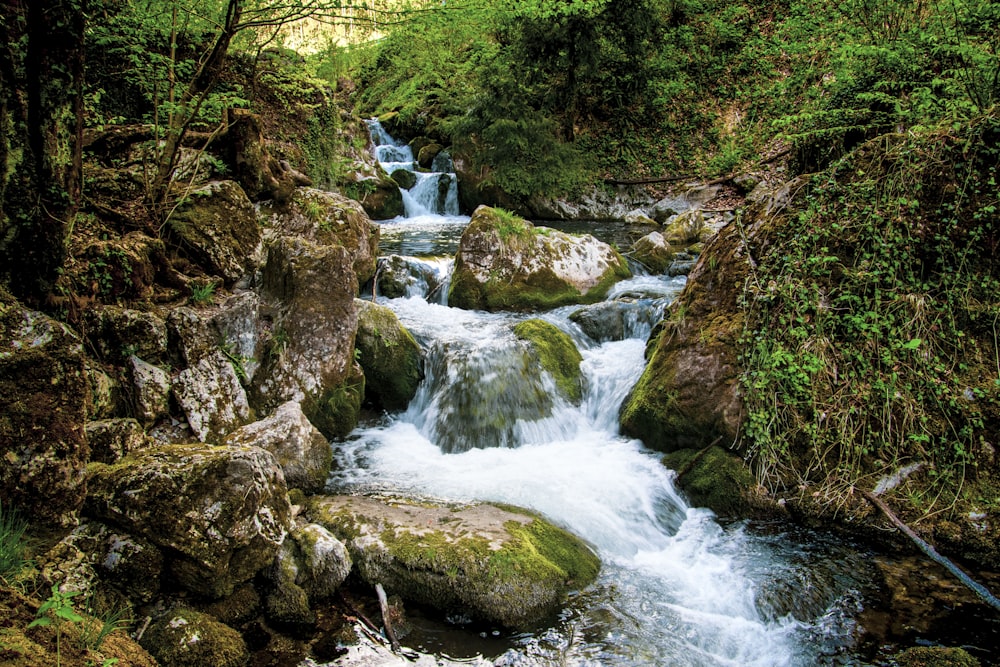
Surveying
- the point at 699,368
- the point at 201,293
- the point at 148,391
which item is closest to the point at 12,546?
the point at 148,391

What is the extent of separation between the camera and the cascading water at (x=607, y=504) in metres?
3.25

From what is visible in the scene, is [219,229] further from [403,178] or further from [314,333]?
[403,178]

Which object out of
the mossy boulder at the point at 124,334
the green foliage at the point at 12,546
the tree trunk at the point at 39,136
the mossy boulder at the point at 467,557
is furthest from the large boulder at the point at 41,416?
the mossy boulder at the point at 467,557

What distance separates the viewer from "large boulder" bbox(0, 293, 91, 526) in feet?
7.75

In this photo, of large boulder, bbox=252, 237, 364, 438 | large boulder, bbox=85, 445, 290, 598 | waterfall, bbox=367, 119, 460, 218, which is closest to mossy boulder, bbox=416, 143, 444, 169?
waterfall, bbox=367, 119, 460, 218

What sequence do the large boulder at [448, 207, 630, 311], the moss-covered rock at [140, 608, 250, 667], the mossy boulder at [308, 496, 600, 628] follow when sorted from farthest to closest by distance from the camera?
the large boulder at [448, 207, 630, 311], the mossy boulder at [308, 496, 600, 628], the moss-covered rock at [140, 608, 250, 667]

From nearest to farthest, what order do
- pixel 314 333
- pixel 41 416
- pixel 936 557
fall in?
pixel 41 416 < pixel 936 557 < pixel 314 333

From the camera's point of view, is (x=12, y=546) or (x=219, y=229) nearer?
(x=12, y=546)

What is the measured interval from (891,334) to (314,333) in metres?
5.31

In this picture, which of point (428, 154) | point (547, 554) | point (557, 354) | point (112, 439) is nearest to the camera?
point (112, 439)

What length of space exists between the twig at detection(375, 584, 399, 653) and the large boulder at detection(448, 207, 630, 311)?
5688 mm

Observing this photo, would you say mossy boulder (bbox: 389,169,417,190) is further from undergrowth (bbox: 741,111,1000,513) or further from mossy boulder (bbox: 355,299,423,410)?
undergrowth (bbox: 741,111,1000,513)

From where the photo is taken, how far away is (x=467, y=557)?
348cm

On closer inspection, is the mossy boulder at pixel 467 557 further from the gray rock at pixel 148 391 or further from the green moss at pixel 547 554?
the gray rock at pixel 148 391
